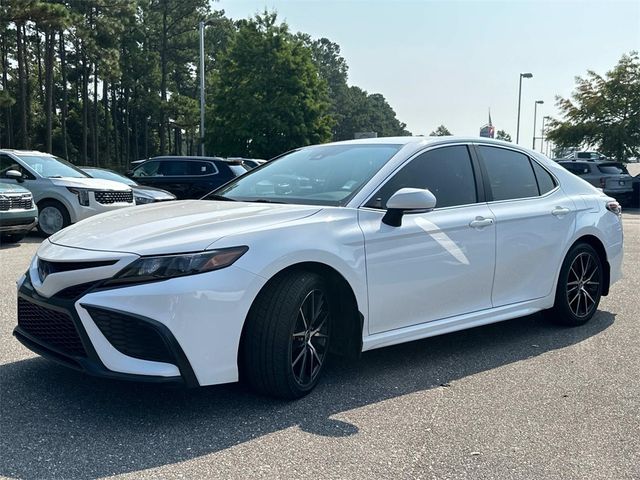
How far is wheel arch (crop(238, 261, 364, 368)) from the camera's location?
3.84 m

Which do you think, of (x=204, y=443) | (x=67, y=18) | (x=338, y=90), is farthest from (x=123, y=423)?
(x=338, y=90)

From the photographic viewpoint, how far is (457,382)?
4215mm

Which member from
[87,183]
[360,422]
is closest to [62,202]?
[87,183]

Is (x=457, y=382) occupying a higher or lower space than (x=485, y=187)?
lower

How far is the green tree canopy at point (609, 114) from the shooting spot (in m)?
31.4

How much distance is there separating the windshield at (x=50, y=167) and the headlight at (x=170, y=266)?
9889mm

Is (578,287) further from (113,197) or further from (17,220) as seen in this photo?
(113,197)

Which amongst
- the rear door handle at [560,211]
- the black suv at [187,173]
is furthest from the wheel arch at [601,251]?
the black suv at [187,173]

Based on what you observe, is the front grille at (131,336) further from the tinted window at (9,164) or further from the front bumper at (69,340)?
the tinted window at (9,164)

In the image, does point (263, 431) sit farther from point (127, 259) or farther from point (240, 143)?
point (240, 143)

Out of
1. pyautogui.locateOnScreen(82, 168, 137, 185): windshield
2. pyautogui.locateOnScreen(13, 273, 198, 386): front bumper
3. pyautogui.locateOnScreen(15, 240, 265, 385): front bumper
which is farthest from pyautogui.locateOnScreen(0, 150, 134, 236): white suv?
pyautogui.locateOnScreen(15, 240, 265, 385): front bumper

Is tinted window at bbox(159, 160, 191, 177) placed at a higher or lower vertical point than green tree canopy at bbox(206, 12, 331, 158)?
lower

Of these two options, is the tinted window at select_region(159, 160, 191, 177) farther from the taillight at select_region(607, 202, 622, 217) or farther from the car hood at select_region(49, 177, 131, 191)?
the taillight at select_region(607, 202, 622, 217)

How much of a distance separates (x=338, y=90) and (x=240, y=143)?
219 feet
